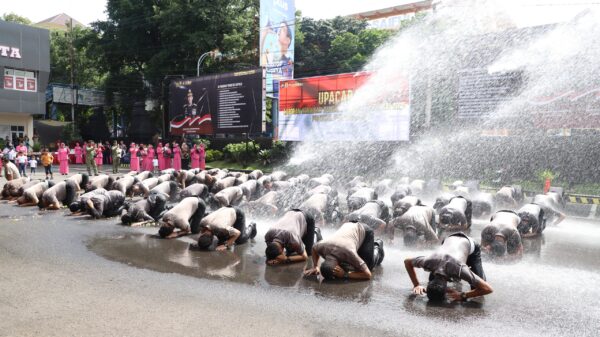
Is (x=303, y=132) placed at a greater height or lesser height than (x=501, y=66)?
lesser

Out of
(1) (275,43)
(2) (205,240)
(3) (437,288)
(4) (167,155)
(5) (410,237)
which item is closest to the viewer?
(3) (437,288)

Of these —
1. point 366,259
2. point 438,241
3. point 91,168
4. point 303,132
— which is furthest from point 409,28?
point 366,259

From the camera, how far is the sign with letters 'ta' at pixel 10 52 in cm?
3366

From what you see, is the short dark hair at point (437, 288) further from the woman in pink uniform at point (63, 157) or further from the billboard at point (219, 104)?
the woman in pink uniform at point (63, 157)

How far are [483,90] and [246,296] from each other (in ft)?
53.6

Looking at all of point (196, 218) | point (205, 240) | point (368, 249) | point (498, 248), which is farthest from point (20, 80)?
point (498, 248)

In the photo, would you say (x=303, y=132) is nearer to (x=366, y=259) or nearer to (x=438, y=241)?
(x=438, y=241)

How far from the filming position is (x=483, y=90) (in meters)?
19.3

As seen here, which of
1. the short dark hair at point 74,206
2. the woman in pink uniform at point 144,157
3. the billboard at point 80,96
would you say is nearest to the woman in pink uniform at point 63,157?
the woman in pink uniform at point 144,157

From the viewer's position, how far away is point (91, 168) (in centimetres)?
2305

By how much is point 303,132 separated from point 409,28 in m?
15.9

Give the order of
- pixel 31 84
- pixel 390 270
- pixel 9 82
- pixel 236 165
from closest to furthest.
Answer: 1. pixel 390 270
2. pixel 236 165
3. pixel 9 82
4. pixel 31 84

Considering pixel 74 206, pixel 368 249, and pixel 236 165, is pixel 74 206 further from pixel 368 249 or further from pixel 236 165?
pixel 236 165

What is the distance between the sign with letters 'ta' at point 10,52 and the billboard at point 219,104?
45.7 ft
